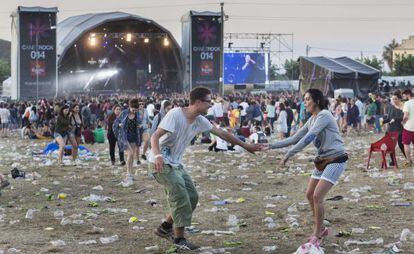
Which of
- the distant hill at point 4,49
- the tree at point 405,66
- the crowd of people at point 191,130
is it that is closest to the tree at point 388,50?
the tree at point 405,66

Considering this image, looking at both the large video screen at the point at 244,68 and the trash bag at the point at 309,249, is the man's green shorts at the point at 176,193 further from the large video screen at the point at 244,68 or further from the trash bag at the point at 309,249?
the large video screen at the point at 244,68

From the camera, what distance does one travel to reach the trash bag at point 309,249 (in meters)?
7.70

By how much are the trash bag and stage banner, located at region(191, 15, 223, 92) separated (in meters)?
41.9

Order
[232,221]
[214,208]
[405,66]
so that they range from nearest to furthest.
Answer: [232,221], [214,208], [405,66]

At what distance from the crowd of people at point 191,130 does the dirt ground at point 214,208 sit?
478 millimetres

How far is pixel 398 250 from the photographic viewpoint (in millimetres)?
7891

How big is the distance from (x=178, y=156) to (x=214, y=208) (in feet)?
9.81

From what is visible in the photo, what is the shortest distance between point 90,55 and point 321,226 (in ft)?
163

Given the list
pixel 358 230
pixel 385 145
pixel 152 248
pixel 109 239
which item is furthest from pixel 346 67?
pixel 152 248

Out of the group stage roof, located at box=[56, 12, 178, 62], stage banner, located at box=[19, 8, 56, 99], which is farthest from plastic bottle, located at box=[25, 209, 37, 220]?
stage roof, located at box=[56, 12, 178, 62]

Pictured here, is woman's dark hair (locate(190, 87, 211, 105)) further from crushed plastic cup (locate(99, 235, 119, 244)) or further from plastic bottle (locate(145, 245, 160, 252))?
crushed plastic cup (locate(99, 235, 119, 244))

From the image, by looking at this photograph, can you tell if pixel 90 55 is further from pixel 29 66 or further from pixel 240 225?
pixel 240 225

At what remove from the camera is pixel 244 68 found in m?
61.6

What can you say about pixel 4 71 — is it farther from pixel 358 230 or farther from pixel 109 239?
pixel 358 230
